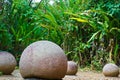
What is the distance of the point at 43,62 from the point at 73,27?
8187 millimetres

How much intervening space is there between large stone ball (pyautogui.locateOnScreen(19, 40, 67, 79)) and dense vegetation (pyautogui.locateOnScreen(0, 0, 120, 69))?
19.4 ft

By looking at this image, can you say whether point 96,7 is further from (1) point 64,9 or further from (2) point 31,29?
(2) point 31,29

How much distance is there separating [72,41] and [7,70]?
17.8 ft

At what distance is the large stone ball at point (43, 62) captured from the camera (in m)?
6.35

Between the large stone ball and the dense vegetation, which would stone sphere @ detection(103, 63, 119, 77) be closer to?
the dense vegetation

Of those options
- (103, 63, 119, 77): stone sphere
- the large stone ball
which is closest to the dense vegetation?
(103, 63, 119, 77): stone sphere

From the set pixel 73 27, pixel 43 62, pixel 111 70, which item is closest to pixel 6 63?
pixel 111 70

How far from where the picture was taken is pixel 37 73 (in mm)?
6336

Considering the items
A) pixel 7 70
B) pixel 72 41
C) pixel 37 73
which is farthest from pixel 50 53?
pixel 72 41

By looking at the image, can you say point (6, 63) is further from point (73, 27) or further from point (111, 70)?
point (73, 27)

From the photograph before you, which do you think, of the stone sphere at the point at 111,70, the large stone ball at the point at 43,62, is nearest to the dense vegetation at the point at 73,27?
the stone sphere at the point at 111,70

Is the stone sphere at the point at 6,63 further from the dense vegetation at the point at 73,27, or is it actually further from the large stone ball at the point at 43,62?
the large stone ball at the point at 43,62

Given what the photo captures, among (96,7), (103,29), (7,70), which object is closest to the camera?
(7,70)

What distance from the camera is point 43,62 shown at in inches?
250
